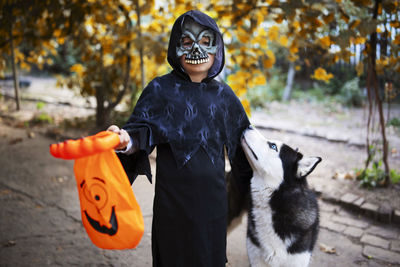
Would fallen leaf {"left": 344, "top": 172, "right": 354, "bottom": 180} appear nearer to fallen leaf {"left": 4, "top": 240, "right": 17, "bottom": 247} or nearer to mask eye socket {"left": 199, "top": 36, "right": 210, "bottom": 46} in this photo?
mask eye socket {"left": 199, "top": 36, "right": 210, "bottom": 46}

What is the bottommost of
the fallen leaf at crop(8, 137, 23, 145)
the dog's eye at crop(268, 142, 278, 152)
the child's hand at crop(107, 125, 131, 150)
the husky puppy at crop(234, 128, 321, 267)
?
the fallen leaf at crop(8, 137, 23, 145)

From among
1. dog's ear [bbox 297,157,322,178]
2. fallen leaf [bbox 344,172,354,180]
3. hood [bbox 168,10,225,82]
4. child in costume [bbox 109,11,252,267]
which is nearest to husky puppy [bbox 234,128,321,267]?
dog's ear [bbox 297,157,322,178]

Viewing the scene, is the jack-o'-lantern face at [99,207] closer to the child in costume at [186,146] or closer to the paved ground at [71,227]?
the child in costume at [186,146]

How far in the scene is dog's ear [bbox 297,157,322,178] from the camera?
79.1 inches


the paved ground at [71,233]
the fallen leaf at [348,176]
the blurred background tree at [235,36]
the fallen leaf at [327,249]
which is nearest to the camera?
the paved ground at [71,233]

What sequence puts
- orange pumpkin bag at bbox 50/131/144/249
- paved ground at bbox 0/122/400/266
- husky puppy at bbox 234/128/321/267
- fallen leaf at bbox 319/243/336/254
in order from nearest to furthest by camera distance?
orange pumpkin bag at bbox 50/131/144/249, husky puppy at bbox 234/128/321/267, paved ground at bbox 0/122/400/266, fallen leaf at bbox 319/243/336/254

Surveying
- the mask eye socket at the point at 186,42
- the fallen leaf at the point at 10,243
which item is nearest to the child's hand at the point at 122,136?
the mask eye socket at the point at 186,42

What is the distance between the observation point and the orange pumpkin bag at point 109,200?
1.61 m

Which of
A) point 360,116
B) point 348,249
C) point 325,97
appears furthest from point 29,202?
point 325,97

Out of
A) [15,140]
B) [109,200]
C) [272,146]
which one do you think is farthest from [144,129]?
[15,140]

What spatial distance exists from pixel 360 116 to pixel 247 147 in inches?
312

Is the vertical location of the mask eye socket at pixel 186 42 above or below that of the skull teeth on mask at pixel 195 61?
above

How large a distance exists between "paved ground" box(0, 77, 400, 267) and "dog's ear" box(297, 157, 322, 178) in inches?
57.3

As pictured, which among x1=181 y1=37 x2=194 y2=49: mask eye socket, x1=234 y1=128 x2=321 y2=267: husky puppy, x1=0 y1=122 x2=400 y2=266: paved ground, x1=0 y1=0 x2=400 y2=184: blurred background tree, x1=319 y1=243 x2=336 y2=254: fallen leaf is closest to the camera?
x1=181 y1=37 x2=194 y2=49: mask eye socket
